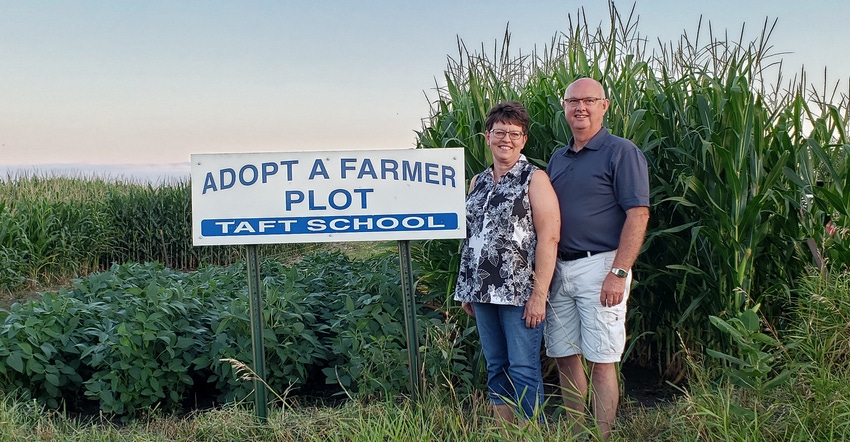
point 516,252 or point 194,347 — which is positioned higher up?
point 516,252

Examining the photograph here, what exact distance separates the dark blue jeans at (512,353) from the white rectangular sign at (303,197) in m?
0.66

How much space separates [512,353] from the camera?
3326mm

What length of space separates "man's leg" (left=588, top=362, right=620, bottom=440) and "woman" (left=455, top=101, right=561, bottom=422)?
32 centimetres

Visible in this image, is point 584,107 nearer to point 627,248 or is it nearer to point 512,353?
point 627,248

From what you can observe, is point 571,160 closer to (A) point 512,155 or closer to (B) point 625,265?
(A) point 512,155

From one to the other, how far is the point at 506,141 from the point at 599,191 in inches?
20.4

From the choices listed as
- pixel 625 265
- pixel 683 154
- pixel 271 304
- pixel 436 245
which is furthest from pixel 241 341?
pixel 683 154

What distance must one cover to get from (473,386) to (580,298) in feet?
4.05

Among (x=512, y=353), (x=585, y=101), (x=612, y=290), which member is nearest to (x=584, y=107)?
(x=585, y=101)

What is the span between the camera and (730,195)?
402cm

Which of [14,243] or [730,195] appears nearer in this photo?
[730,195]

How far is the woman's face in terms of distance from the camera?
3.28 meters

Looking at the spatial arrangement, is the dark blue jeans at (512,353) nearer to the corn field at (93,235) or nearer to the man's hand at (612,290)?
the man's hand at (612,290)

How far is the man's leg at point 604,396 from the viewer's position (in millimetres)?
3430
